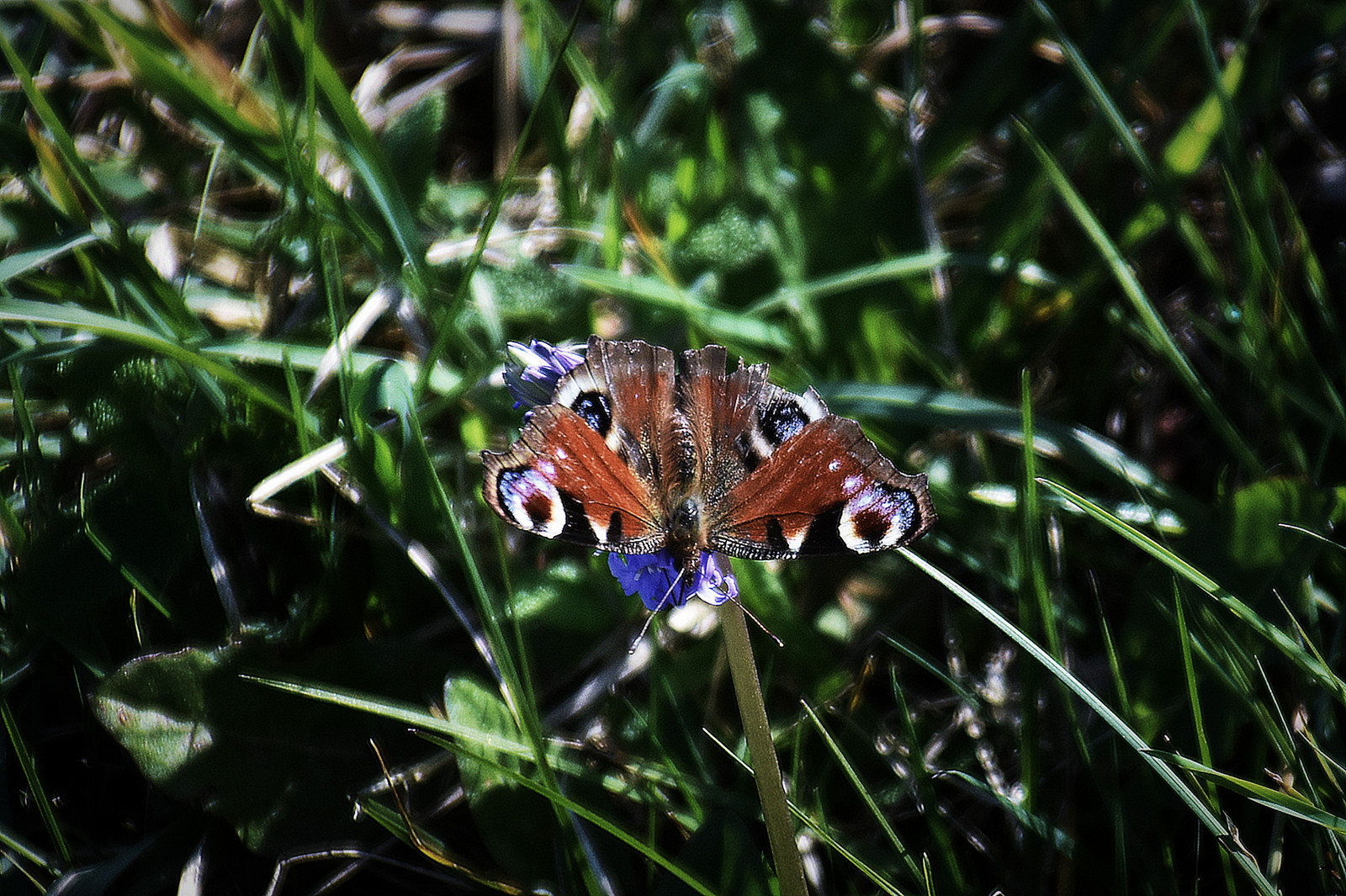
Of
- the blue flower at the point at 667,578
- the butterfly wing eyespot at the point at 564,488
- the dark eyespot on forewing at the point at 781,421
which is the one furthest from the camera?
the dark eyespot on forewing at the point at 781,421

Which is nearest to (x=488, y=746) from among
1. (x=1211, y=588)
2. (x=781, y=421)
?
(x=781, y=421)

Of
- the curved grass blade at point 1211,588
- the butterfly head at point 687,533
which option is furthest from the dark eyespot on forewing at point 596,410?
the curved grass blade at point 1211,588

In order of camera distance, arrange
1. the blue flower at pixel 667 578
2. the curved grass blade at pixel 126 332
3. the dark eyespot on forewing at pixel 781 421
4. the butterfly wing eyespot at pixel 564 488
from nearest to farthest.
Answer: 1. the butterfly wing eyespot at pixel 564 488
2. the blue flower at pixel 667 578
3. the dark eyespot on forewing at pixel 781 421
4. the curved grass blade at pixel 126 332

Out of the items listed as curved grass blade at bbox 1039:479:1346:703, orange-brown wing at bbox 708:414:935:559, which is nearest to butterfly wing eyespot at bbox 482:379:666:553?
orange-brown wing at bbox 708:414:935:559

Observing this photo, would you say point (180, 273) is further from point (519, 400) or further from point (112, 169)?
point (519, 400)

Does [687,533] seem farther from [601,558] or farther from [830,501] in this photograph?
[601,558]

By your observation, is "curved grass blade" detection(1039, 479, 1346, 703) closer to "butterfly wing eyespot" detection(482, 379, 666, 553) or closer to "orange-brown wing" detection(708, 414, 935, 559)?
"orange-brown wing" detection(708, 414, 935, 559)

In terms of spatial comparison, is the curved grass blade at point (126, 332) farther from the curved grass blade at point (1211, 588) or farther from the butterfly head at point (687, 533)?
the curved grass blade at point (1211, 588)

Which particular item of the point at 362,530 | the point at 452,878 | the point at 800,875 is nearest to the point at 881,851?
the point at 800,875

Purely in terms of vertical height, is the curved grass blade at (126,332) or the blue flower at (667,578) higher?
the curved grass blade at (126,332)
